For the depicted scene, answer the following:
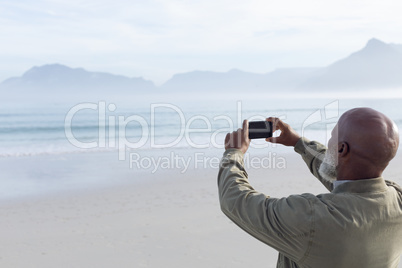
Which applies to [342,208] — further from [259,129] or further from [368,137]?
[259,129]

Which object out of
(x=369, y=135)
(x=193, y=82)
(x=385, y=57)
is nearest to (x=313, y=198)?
(x=369, y=135)

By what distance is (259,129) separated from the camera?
1.52 m

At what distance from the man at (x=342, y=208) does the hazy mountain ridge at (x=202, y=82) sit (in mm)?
94460

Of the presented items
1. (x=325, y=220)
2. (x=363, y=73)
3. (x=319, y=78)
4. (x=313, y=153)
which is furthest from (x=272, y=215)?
(x=363, y=73)

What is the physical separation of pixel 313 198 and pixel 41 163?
11.4m

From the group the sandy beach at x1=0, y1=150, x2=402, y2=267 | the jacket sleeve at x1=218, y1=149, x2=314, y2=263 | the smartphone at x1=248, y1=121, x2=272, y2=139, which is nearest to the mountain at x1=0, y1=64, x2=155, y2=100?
the sandy beach at x1=0, y1=150, x2=402, y2=267

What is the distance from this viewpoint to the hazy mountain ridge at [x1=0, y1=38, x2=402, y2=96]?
10881cm

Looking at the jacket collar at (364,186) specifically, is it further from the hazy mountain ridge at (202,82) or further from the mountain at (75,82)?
the mountain at (75,82)

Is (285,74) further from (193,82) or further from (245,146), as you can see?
(245,146)

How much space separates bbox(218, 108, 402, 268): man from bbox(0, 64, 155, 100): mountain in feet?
338

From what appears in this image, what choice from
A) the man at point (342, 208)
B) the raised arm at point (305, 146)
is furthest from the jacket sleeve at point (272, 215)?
the raised arm at point (305, 146)

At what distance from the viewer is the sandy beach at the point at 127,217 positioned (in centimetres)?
461

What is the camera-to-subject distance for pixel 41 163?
11.6 metres

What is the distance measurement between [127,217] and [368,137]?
5.17 meters
